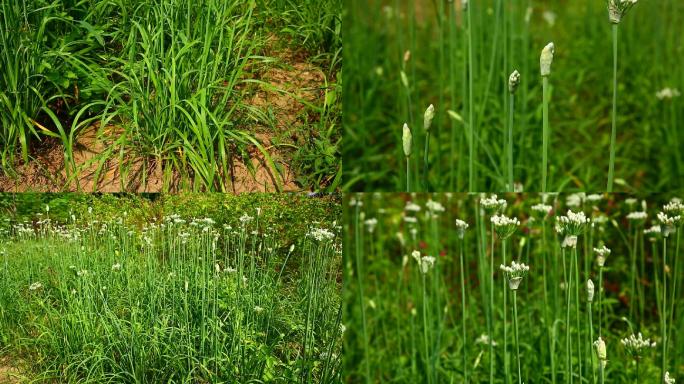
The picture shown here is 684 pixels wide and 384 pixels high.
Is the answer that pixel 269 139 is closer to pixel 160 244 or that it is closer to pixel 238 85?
pixel 238 85

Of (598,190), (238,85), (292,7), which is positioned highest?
(292,7)

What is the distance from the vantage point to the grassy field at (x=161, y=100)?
206cm

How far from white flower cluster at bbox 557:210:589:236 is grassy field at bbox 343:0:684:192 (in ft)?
2.42

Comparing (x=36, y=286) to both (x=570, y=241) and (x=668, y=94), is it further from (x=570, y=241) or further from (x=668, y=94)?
(x=668, y=94)

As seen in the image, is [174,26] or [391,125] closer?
[174,26]

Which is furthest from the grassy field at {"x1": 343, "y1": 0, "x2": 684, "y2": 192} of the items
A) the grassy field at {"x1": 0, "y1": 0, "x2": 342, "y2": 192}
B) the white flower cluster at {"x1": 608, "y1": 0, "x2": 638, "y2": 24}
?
the white flower cluster at {"x1": 608, "y1": 0, "x2": 638, "y2": 24}

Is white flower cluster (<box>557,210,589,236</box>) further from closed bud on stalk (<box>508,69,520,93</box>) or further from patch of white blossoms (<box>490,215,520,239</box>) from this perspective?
closed bud on stalk (<box>508,69,520,93</box>)

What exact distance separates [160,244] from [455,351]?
1046mm

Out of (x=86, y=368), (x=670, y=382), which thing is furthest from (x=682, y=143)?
(x=86, y=368)

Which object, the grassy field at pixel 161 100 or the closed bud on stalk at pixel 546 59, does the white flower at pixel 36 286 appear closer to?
the grassy field at pixel 161 100

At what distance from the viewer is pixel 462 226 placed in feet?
4.83

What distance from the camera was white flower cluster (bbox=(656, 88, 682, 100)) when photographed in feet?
8.19

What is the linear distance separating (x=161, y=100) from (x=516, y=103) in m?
1.31

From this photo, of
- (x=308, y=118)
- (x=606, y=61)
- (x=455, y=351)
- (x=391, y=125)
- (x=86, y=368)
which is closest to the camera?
(x=86, y=368)
